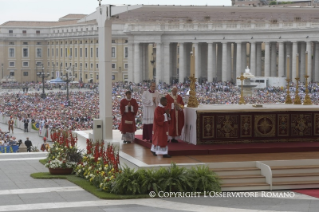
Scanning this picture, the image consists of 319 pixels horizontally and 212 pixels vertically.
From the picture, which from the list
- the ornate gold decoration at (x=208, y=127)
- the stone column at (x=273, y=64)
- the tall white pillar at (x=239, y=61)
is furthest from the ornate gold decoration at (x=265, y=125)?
the tall white pillar at (x=239, y=61)

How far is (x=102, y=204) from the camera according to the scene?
1691 cm

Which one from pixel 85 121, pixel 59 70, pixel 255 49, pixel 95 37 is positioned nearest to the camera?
pixel 85 121

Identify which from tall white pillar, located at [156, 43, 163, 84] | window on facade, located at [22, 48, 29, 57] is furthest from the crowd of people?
window on facade, located at [22, 48, 29, 57]

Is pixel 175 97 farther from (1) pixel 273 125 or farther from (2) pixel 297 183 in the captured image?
(2) pixel 297 183

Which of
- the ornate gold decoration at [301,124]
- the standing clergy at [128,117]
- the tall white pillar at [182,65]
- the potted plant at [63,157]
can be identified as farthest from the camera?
the tall white pillar at [182,65]

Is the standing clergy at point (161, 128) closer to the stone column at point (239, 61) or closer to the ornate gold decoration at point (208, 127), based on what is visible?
the ornate gold decoration at point (208, 127)

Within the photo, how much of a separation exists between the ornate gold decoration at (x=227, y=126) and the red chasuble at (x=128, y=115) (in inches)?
104

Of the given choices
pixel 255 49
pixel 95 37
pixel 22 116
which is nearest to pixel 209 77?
pixel 255 49

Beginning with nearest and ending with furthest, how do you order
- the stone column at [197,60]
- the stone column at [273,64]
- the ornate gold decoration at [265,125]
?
1. the ornate gold decoration at [265,125]
2. the stone column at [273,64]
3. the stone column at [197,60]

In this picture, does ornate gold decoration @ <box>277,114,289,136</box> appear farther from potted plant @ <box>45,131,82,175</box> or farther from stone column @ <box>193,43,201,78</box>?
stone column @ <box>193,43,201,78</box>

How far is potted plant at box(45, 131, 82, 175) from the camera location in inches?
829

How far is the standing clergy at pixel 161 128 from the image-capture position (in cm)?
1956

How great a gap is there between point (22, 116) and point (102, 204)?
3413cm

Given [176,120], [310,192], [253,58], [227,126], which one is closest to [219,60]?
[253,58]
